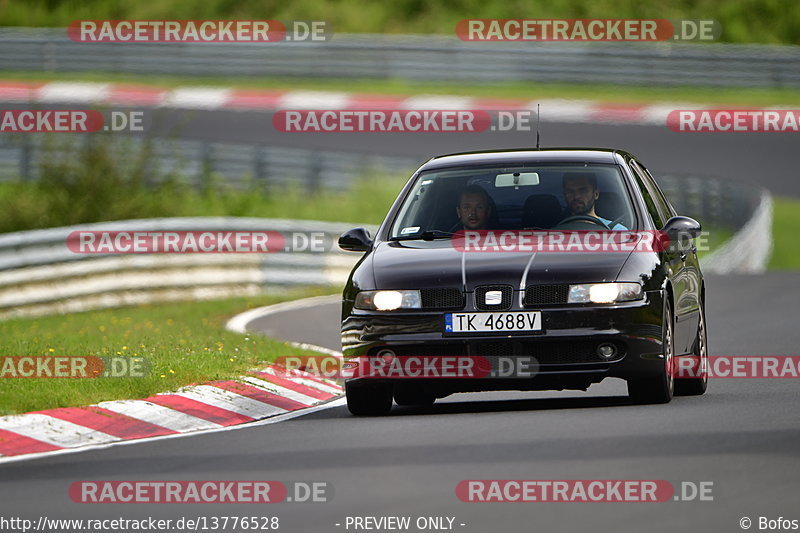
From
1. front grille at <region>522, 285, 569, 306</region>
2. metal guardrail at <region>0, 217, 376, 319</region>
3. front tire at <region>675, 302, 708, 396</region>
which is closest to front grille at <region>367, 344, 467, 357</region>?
front grille at <region>522, 285, 569, 306</region>

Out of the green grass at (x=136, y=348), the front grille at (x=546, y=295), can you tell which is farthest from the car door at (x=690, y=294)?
the green grass at (x=136, y=348)

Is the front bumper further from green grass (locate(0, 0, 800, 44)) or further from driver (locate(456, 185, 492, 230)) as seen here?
Result: green grass (locate(0, 0, 800, 44))

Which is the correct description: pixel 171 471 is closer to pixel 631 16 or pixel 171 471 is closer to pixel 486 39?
pixel 486 39

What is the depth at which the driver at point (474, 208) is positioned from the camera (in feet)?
37.1

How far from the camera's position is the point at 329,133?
38.7m
